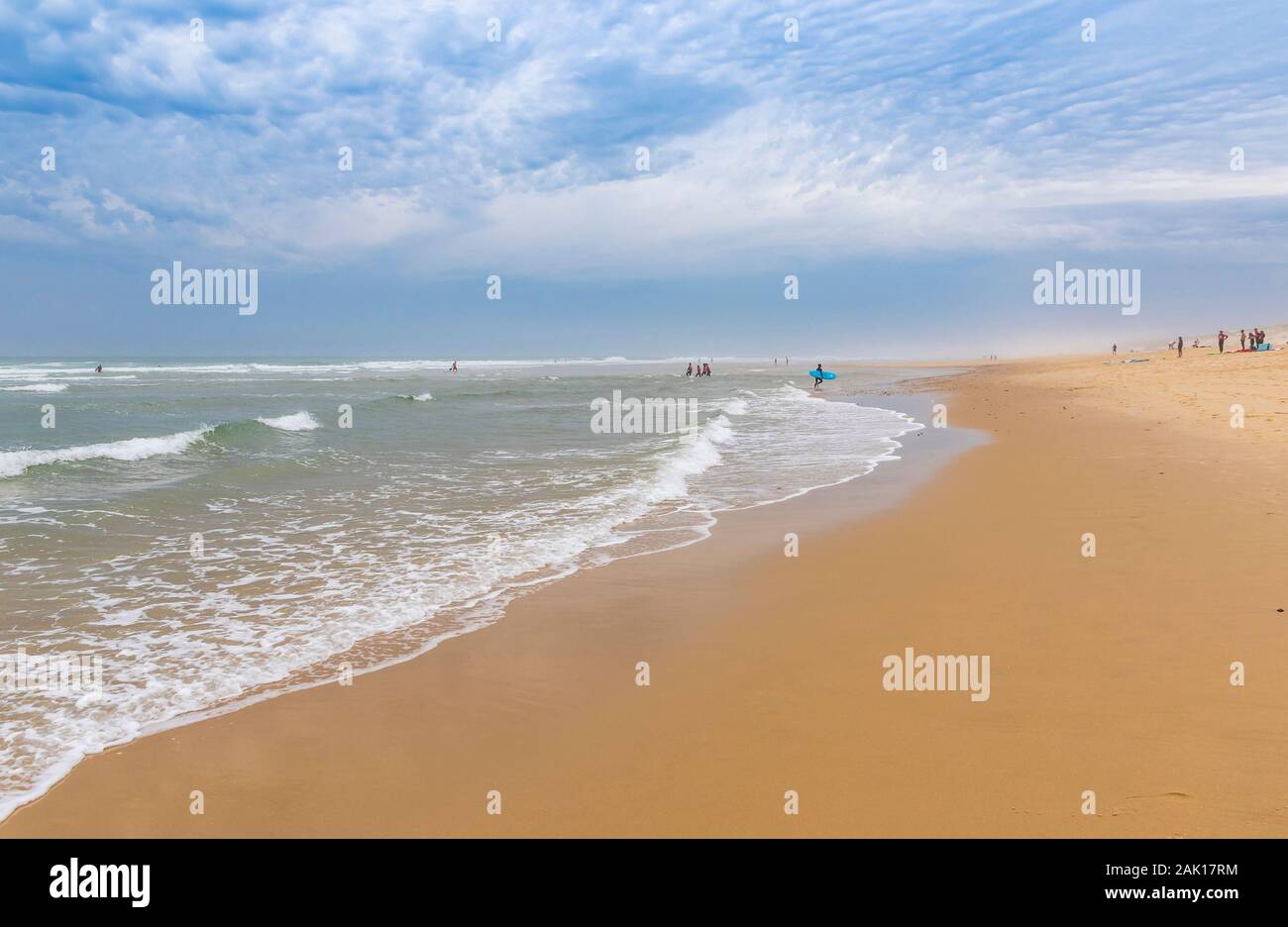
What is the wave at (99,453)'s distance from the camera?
1450 centimetres

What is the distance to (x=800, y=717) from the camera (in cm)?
446

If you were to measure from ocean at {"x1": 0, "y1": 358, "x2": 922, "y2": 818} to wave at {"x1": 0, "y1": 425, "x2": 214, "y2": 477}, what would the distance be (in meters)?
0.09

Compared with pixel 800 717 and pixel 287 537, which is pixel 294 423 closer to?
pixel 287 537

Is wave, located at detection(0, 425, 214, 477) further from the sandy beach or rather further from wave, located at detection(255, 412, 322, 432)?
the sandy beach

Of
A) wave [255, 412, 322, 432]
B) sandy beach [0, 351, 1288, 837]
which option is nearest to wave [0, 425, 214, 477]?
wave [255, 412, 322, 432]

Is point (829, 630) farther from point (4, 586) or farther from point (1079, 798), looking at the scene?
point (4, 586)

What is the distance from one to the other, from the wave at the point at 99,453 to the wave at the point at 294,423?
3.69m

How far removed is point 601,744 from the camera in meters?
4.24

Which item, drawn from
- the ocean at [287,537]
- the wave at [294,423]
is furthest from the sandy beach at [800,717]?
the wave at [294,423]

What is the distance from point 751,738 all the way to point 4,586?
7.40m

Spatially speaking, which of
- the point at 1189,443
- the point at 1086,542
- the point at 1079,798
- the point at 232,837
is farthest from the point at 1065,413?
the point at 232,837

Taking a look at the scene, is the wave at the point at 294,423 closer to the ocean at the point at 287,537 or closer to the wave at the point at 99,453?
the ocean at the point at 287,537

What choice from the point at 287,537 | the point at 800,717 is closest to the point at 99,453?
the point at 287,537

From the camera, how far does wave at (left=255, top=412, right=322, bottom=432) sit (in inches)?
932
